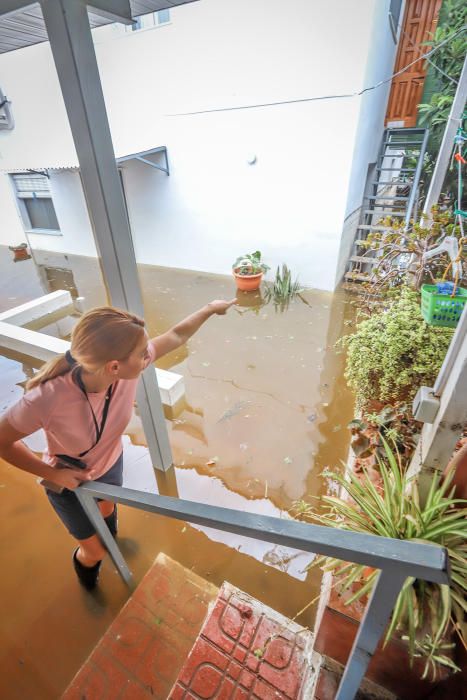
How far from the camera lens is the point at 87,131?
1327 millimetres

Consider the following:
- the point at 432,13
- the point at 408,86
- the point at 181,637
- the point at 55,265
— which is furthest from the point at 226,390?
the point at 432,13

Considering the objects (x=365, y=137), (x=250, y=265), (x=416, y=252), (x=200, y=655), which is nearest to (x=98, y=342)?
(x=200, y=655)

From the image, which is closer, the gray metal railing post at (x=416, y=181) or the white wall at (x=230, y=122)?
the white wall at (x=230, y=122)

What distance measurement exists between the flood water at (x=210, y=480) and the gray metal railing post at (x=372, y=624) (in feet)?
3.82

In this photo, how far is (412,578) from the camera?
→ 121 cm

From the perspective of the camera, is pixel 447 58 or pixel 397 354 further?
pixel 447 58

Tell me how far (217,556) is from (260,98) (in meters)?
6.13

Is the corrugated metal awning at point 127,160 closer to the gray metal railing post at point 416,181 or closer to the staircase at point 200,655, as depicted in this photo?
the gray metal railing post at point 416,181

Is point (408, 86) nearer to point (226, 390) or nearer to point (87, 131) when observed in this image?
point (226, 390)

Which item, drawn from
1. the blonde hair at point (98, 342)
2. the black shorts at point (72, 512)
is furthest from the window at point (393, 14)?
the black shorts at point (72, 512)

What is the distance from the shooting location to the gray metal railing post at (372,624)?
613mm

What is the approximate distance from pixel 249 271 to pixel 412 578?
211 inches

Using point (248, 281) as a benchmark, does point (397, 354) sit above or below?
above

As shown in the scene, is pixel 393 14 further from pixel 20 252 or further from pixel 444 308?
pixel 20 252
